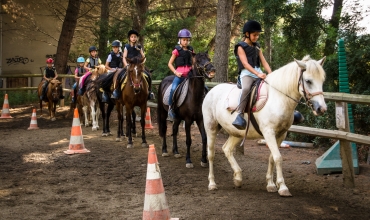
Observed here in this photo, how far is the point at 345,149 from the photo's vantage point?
7.70 metres

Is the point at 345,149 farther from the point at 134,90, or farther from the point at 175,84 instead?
the point at 134,90

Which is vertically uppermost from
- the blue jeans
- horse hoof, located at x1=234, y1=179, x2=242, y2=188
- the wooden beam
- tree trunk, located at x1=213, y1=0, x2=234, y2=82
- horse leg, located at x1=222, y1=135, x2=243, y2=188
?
tree trunk, located at x1=213, y1=0, x2=234, y2=82

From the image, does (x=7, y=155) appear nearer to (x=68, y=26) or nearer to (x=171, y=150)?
(x=171, y=150)

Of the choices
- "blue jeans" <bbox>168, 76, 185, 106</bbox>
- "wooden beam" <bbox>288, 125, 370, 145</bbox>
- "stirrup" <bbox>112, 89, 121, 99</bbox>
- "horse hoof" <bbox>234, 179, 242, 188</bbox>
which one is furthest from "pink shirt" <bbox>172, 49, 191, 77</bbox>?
"horse hoof" <bbox>234, 179, 242, 188</bbox>

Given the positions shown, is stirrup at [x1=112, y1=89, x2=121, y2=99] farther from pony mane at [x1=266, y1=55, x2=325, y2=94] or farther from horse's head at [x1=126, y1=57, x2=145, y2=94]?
pony mane at [x1=266, y1=55, x2=325, y2=94]

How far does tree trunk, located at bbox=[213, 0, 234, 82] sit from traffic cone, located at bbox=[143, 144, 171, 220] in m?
8.51

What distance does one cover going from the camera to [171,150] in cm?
1180

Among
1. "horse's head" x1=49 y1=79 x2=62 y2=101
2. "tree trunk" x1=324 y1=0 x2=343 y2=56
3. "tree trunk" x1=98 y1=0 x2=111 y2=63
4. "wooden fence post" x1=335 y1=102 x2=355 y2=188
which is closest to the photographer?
"wooden fence post" x1=335 y1=102 x2=355 y2=188

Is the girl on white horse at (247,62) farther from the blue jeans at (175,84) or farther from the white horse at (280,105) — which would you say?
the blue jeans at (175,84)

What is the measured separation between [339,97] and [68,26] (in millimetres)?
19077

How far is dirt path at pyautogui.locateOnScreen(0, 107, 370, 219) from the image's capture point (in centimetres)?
656

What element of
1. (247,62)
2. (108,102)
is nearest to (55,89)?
(108,102)

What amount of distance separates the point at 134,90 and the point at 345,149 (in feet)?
18.9

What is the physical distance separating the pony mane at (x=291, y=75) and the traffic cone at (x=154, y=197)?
2.36 m
